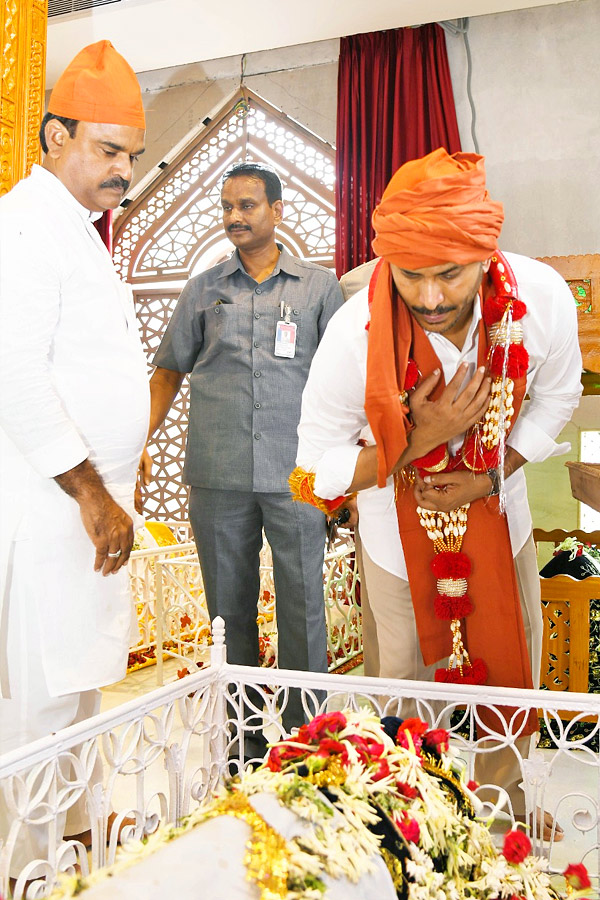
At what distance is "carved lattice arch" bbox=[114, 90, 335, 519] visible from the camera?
175 inches

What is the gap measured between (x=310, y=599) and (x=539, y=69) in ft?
9.72

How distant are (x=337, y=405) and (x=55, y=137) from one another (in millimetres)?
821

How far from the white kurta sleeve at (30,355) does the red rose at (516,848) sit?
996mm

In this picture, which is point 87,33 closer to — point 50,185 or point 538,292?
point 50,185

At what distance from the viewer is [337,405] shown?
169 cm

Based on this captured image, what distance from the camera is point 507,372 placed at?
161 cm

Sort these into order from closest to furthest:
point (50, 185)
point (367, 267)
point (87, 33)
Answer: point (50, 185) → point (367, 267) → point (87, 33)

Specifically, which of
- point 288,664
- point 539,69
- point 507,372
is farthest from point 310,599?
point 539,69

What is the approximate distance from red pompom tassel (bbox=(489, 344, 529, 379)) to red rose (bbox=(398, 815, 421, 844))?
0.94 metres

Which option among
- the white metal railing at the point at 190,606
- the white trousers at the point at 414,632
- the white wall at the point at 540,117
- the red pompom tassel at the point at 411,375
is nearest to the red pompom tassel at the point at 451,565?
the white trousers at the point at 414,632

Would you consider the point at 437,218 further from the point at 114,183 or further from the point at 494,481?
the point at 114,183

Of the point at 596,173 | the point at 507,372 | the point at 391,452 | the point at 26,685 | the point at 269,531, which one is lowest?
the point at 26,685

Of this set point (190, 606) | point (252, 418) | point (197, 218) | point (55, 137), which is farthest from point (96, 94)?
point (197, 218)

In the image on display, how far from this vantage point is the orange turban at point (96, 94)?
1744mm
